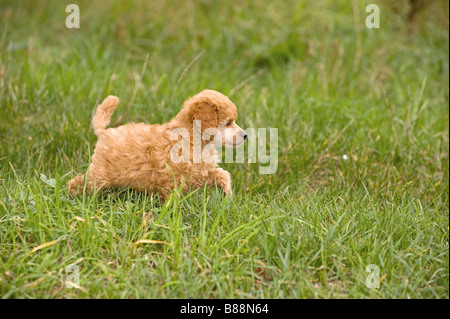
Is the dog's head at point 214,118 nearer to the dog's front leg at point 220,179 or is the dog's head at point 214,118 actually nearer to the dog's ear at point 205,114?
the dog's ear at point 205,114

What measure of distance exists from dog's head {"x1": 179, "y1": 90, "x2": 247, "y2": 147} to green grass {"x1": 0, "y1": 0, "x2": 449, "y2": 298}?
42cm

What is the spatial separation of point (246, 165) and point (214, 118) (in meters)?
1.26

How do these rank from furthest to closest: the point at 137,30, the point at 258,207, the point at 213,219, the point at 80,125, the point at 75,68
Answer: the point at 137,30 → the point at 75,68 → the point at 80,125 → the point at 258,207 → the point at 213,219

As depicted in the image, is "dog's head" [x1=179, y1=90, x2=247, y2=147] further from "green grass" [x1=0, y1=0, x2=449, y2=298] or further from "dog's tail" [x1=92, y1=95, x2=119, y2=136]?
"dog's tail" [x1=92, y1=95, x2=119, y2=136]

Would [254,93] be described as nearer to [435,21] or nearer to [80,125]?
[80,125]

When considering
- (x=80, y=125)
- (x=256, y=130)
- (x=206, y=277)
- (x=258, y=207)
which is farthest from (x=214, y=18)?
(x=206, y=277)

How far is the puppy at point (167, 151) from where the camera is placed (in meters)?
3.43

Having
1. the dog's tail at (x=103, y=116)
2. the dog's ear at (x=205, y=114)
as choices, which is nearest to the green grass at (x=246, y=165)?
the dog's tail at (x=103, y=116)

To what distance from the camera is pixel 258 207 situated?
364 centimetres

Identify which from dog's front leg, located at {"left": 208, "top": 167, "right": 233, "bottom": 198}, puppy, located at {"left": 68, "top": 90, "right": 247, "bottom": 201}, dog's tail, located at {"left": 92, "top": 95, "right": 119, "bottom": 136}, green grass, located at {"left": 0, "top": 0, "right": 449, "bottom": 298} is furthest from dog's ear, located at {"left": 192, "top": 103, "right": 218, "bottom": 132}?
dog's tail, located at {"left": 92, "top": 95, "right": 119, "bottom": 136}

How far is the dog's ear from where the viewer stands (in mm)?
3424

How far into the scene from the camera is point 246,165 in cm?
463

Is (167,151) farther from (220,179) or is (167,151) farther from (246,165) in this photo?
(246,165)

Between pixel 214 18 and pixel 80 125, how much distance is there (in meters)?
3.64
